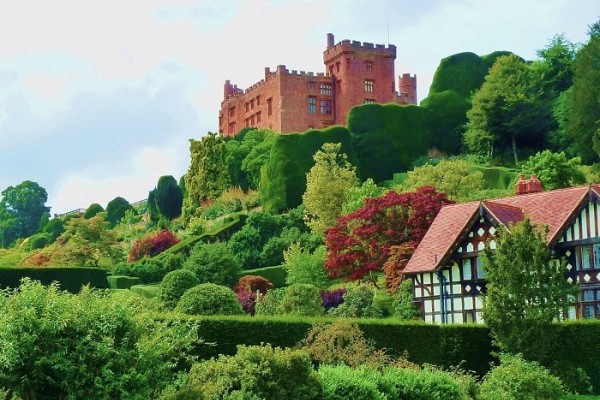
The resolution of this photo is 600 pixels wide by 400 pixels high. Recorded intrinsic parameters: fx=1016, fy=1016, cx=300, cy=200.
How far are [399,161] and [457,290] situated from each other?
32.0 metres

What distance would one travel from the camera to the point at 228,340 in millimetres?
21703

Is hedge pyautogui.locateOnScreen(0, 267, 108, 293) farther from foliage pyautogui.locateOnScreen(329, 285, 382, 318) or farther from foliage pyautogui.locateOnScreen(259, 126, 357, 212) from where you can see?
foliage pyautogui.locateOnScreen(259, 126, 357, 212)

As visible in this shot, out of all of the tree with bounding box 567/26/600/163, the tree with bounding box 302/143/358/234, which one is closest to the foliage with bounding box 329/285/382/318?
the tree with bounding box 302/143/358/234

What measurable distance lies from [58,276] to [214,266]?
8422 millimetres

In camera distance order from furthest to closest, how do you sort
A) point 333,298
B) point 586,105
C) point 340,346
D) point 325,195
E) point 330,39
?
point 330,39 < point 586,105 < point 325,195 < point 333,298 < point 340,346

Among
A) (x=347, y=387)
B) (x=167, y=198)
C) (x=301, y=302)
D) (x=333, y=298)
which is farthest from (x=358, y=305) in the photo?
(x=167, y=198)

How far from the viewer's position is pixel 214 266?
148 ft

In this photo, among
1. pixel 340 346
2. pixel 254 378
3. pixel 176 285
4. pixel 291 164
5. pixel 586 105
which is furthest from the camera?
pixel 291 164

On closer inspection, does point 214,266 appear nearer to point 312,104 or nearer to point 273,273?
point 273,273

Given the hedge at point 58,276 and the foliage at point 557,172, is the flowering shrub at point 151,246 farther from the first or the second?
the foliage at point 557,172

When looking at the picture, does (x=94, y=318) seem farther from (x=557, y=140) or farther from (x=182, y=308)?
(x=557, y=140)

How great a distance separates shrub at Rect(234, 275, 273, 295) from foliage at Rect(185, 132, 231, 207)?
2359 centimetres

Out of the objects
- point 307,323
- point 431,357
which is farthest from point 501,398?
point 307,323

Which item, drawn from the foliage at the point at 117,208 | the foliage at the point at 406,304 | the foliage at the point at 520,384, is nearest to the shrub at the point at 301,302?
the foliage at the point at 406,304
